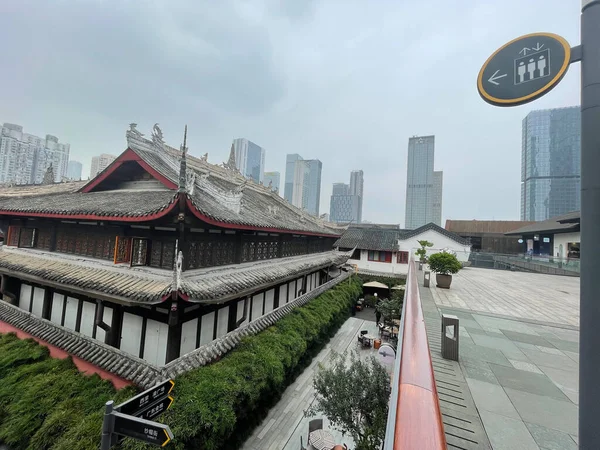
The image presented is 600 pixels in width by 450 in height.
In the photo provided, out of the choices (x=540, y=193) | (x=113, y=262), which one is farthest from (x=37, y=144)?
(x=540, y=193)

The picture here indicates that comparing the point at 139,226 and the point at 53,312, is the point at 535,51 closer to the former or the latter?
the point at 139,226

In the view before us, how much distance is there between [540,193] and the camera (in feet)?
197

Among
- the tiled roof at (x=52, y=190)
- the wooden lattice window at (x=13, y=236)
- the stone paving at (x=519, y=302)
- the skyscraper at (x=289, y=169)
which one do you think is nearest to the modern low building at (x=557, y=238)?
the stone paving at (x=519, y=302)

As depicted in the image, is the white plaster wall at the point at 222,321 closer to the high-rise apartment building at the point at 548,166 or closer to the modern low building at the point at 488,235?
the modern low building at the point at 488,235

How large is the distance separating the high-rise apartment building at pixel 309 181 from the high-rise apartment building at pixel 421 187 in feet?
115

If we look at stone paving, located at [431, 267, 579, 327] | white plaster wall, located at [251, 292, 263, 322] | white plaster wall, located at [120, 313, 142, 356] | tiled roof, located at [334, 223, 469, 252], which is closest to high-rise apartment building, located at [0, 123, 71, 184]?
tiled roof, located at [334, 223, 469, 252]

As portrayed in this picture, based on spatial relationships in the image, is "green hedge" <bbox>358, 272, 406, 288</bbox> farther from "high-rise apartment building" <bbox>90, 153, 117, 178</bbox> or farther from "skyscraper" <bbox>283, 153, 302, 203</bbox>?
"skyscraper" <bbox>283, 153, 302, 203</bbox>

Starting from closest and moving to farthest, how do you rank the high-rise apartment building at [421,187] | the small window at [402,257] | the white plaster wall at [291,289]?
the white plaster wall at [291,289]
the small window at [402,257]
the high-rise apartment building at [421,187]

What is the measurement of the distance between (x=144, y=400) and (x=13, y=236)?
43.5 ft

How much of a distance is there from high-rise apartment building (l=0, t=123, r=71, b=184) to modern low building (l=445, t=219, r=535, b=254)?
6571 cm

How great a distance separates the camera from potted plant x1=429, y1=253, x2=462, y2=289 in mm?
11781

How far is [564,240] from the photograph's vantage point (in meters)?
23.8

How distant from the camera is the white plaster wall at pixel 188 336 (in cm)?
750

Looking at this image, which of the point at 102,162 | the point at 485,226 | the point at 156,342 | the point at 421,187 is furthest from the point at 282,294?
the point at 421,187
